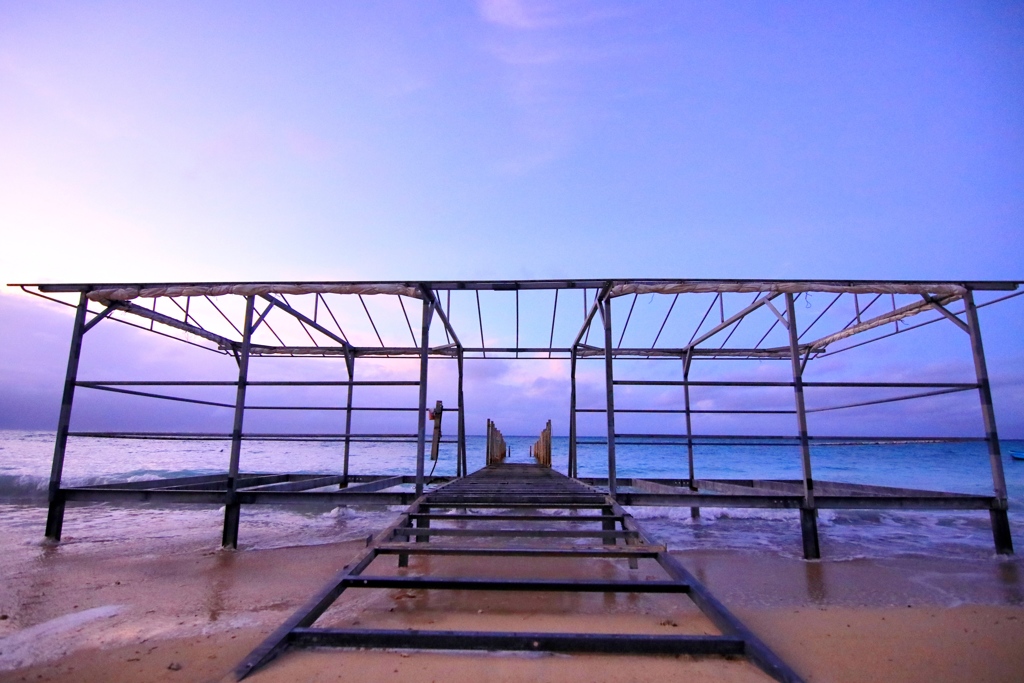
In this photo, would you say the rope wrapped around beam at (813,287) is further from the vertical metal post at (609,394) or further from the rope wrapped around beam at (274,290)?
the rope wrapped around beam at (274,290)

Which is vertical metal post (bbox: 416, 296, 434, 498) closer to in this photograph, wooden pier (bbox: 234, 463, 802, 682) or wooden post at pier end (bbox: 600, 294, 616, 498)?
wooden pier (bbox: 234, 463, 802, 682)

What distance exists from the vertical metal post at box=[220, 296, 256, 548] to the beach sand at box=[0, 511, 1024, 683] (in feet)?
1.19

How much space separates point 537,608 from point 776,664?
2395 mm

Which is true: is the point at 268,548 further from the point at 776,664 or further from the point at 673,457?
the point at 673,457

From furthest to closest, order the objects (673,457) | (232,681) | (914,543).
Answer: (673,457) < (914,543) < (232,681)

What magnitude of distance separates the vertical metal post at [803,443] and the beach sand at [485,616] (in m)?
0.30

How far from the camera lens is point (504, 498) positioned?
668cm

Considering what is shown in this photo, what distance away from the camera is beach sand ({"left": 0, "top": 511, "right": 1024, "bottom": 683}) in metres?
3.11

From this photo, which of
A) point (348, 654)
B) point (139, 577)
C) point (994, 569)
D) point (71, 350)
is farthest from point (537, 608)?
point (71, 350)

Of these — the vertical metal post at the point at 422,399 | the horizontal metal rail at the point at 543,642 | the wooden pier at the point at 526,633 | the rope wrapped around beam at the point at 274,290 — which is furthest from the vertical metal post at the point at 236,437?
the horizontal metal rail at the point at 543,642

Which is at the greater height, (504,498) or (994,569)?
(504,498)

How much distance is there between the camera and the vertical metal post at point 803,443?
666 centimetres

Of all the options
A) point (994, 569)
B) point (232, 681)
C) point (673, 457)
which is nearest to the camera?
point (232, 681)

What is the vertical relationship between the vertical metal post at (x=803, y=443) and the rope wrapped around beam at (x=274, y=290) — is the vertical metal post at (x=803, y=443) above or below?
below
